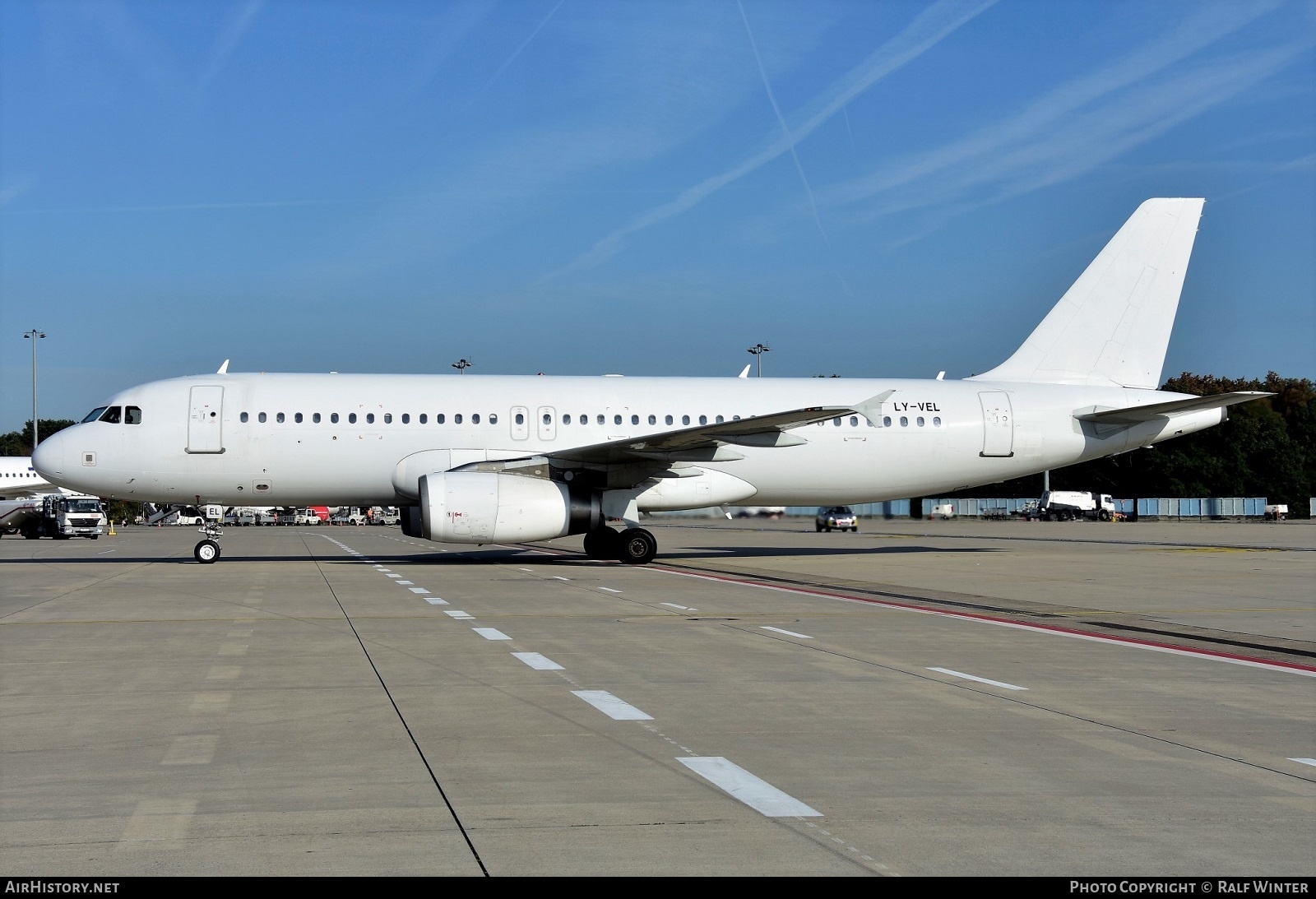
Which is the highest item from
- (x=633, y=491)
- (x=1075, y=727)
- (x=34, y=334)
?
(x=34, y=334)

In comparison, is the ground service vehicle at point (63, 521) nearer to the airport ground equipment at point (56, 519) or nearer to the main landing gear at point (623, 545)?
the airport ground equipment at point (56, 519)

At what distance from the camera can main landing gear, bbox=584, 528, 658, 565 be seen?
24.8 meters

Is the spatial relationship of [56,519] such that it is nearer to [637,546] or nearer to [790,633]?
[637,546]

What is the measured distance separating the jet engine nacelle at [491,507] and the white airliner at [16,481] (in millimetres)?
41347

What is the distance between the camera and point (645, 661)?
9984 mm

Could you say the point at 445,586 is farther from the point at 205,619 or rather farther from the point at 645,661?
the point at 645,661

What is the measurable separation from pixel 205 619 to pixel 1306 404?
99328 mm

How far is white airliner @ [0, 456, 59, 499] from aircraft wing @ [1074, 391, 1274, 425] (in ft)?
154

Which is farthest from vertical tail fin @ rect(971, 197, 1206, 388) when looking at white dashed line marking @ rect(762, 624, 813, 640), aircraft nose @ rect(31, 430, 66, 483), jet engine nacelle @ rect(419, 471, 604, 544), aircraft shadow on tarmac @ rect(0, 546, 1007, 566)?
aircraft nose @ rect(31, 430, 66, 483)

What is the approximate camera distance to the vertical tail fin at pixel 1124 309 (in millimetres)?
28844

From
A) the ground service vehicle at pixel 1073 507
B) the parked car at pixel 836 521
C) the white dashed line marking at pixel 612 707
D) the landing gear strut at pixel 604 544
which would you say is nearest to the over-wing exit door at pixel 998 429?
the landing gear strut at pixel 604 544

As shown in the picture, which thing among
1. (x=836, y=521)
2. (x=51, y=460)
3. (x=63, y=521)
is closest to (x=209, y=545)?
(x=51, y=460)

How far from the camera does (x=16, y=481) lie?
5625 cm
